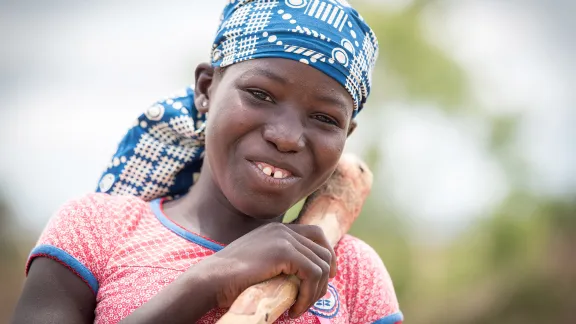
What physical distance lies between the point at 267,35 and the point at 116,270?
0.91 metres

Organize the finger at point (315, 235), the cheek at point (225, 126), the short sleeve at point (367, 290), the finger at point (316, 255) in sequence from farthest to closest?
the short sleeve at point (367, 290)
the cheek at point (225, 126)
the finger at point (315, 235)
the finger at point (316, 255)

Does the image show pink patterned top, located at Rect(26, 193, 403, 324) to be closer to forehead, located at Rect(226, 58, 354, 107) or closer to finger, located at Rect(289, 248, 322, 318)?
finger, located at Rect(289, 248, 322, 318)

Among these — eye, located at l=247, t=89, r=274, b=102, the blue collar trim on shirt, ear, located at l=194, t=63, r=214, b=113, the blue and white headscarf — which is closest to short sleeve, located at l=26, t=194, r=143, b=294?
the blue collar trim on shirt

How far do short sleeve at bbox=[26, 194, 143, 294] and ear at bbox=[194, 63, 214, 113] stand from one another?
515 millimetres

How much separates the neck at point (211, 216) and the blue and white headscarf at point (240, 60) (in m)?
0.22

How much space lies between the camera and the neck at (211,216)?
7.52ft

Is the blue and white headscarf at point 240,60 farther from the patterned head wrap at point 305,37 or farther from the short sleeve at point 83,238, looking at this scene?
the short sleeve at point 83,238

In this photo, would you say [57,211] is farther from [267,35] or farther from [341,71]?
[341,71]

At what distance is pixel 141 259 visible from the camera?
80.8 inches

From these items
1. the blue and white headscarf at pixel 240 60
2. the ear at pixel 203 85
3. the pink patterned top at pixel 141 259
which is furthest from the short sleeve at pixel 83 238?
the ear at pixel 203 85

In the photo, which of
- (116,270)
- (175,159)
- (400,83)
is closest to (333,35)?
Answer: (175,159)

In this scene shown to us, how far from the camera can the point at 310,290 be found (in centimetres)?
186

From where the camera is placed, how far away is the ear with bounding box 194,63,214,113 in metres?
2.45

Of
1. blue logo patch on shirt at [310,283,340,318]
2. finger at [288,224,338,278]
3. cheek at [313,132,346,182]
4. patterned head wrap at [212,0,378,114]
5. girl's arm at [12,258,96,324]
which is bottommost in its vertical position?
girl's arm at [12,258,96,324]
